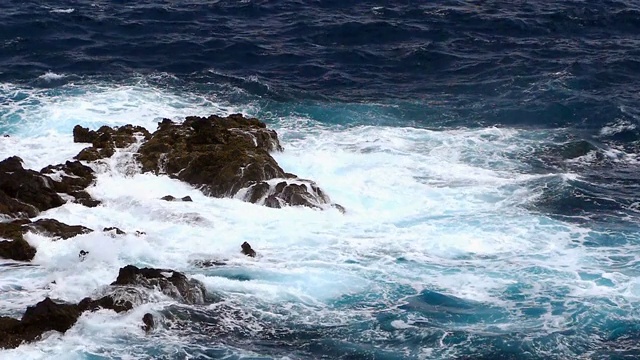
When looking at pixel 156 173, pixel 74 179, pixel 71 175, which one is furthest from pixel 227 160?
pixel 71 175

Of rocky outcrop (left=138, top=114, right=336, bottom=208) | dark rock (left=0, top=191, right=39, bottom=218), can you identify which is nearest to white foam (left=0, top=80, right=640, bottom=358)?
rocky outcrop (left=138, top=114, right=336, bottom=208)

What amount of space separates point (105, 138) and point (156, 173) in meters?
3.24

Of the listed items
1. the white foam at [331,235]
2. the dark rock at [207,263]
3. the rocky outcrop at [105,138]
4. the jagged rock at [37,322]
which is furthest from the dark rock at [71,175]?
the jagged rock at [37,322]

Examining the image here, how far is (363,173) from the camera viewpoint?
3606 cm

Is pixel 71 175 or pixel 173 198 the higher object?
pixel 71 175

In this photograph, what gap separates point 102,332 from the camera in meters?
24.0

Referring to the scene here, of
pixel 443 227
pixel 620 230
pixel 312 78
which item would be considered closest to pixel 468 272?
pixel 443 227

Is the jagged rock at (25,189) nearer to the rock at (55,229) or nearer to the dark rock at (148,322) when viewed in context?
the rock at (55,229)

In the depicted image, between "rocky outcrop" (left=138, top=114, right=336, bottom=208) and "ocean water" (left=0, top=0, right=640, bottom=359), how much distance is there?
818 millimetres

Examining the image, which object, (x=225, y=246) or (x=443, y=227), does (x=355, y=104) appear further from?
(x=225, y=246)

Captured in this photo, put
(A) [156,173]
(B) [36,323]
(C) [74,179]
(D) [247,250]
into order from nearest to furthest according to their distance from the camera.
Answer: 1. (B) [36,323]
2. (D) [247,250]
3. (C) [74,179]
4. (A) [156,173]

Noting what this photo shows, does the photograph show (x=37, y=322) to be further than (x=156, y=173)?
No

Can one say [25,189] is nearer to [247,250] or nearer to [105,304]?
[247,250]

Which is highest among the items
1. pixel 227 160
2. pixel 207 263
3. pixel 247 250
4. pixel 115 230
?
pixel 227 160
